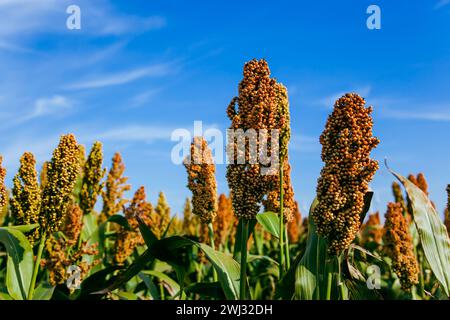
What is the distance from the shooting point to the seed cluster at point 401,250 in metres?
5.17

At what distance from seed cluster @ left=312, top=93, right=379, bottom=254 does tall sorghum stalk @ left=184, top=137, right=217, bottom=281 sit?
85.3 inches

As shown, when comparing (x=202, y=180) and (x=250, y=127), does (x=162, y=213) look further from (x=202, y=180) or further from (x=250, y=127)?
(x=250, y=127)

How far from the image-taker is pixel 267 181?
132 inches

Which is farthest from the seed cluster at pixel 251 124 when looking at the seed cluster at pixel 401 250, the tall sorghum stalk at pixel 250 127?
the seed cluster at pixel 401 250

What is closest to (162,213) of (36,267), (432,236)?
(36,267)

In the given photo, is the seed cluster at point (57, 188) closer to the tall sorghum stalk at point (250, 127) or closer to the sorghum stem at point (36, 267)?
the sorghum stem at point (36, 267)

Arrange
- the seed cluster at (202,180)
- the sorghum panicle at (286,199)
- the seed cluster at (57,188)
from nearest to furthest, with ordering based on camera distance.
Result: the seed cluster at (57,188) → the sorghum panicle at (286,199) → the seed cluster at (202,180)

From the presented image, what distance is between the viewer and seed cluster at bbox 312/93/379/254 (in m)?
2.78

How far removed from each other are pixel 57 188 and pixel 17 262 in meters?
0.70

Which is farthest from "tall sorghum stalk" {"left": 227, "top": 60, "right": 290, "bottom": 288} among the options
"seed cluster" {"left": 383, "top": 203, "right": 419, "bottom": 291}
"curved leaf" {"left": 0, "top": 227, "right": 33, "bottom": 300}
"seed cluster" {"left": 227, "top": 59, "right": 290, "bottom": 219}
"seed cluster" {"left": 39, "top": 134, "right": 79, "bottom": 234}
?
"seed cluster" {"left": 383, "top": 203, "right": 419, "bottom": 291}

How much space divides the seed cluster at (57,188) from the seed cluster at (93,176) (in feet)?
5.84

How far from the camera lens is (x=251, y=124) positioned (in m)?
3.17

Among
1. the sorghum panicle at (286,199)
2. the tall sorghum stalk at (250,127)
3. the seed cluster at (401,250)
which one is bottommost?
the seed cluster at (401,250)
